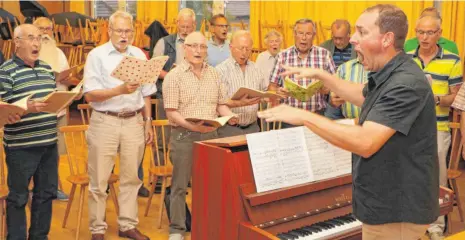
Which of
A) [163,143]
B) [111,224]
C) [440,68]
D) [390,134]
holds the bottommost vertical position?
[111,224]

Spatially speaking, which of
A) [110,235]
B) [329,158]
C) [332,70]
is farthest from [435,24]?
[110,235]

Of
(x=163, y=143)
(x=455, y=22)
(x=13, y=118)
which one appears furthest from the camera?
(x=455, y=22)

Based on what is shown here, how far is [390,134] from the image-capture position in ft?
6.39

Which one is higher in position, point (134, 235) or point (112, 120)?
point (112, 120)

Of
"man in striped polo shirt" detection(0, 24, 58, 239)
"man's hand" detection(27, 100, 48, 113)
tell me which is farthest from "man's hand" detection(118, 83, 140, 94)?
"man's hand" detection(27, 100, 48, 113)

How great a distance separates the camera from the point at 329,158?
289cm

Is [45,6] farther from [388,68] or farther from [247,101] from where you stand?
[388,68]

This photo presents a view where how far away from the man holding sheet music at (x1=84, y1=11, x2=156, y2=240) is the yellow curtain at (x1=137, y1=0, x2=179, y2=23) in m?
6.06

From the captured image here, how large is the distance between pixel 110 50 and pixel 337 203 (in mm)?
1945

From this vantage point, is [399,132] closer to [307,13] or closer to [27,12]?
[307,13]

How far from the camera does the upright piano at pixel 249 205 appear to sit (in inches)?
101

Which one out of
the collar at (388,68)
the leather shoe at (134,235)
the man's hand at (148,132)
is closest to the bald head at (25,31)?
the man's hand at (148,132)

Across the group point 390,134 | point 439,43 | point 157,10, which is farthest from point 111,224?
point 157,10

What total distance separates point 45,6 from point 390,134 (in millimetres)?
10374
